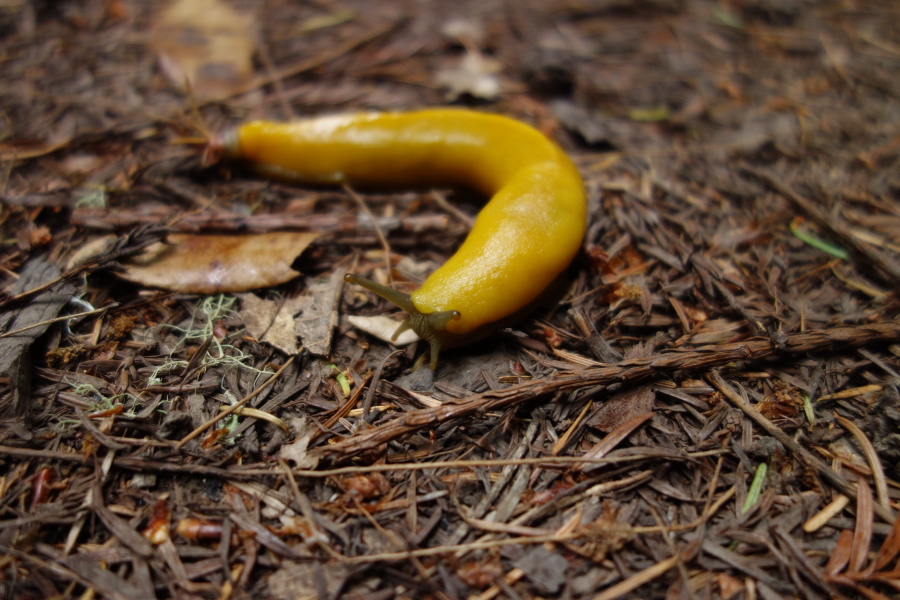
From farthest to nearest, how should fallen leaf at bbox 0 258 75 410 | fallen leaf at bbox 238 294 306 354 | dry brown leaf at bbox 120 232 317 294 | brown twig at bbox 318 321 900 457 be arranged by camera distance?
dry brown leaf at bbox 120 232 317 294 < fallen leaf at bbox 238 294 306 354 < fallen leaf at bbox 0 258 75 410 < brown twig at bbox 318 321 900 457

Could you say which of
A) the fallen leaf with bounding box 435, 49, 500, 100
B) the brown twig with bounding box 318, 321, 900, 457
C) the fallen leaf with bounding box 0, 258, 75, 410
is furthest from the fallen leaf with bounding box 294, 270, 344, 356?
the fallen leaf with bounding box 435, 49, 500, 100

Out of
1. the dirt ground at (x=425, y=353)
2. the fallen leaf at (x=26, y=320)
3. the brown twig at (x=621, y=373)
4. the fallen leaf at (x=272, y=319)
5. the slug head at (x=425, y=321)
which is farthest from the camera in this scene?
the fallen leaf at (x=272, y=319)

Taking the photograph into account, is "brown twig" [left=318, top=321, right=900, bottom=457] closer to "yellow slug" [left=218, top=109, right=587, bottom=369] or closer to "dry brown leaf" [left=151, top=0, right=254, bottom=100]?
"yellow slug" [left=218, top=109, right=587, bottom=369]

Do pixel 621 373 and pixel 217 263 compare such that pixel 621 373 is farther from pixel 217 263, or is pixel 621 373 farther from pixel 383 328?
pixel 217 263

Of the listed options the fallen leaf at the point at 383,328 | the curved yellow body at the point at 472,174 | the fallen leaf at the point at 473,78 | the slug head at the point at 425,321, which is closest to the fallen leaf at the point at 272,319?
the fallen leaf at the point at 383,328

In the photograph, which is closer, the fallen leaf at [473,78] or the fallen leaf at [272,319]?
the fallen leaf at [272,319]

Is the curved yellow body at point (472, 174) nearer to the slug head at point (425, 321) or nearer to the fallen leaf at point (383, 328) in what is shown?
the slug head at point (425, 321)

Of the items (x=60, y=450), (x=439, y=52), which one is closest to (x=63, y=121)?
(x=60, y=450)
